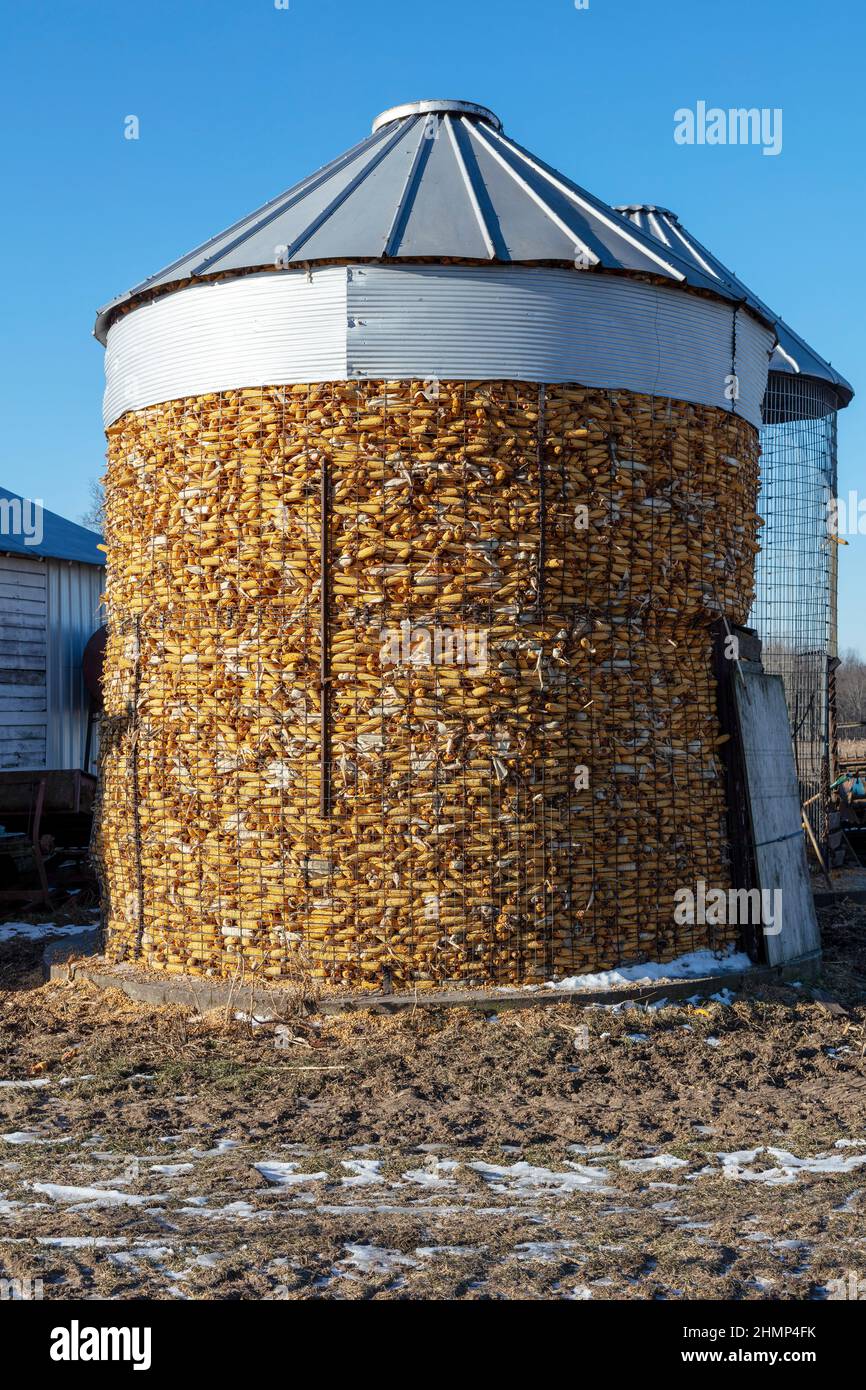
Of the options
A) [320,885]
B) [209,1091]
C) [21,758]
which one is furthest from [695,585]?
[21,758]

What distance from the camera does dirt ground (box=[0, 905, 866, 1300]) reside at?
5.32 metres

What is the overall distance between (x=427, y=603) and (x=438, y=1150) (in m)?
4.11

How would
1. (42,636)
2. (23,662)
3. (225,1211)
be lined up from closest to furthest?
(225,1211) → (23,662) → (42,636)

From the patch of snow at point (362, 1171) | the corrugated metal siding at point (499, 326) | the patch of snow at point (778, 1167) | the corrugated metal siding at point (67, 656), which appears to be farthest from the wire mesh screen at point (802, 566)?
the patch of snow at point (362, 1171)

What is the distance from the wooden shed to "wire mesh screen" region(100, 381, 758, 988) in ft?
→ 28.0

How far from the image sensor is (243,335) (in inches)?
408

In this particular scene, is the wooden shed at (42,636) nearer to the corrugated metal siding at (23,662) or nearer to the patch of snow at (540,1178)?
the corrugated metal siding at (23,662)

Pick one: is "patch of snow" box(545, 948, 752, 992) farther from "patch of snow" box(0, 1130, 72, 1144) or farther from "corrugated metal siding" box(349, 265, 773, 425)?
"corrugated metal siding" box(349, 265, 773, 425)

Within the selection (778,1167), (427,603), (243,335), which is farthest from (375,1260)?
(243,335)

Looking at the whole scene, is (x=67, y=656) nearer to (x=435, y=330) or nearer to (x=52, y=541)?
(x=52, y=541)

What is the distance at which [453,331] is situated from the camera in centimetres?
995

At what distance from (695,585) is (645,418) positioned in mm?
1432

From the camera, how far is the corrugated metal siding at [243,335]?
1008 cm

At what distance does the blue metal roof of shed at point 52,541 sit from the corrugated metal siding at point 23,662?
20 cm
